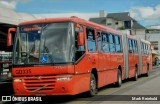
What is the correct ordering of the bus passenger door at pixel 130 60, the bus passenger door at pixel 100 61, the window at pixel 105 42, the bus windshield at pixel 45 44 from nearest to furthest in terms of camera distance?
the bus windshield at pixel 45 44 < the bus passenger door at pixel 100 61 < the window at pixel 105 42 < the bus passenger door at pixel 130 60

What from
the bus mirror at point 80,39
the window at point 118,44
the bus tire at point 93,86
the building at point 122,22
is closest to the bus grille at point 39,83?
the bus mirror at point 80,39

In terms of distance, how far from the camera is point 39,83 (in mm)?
13016

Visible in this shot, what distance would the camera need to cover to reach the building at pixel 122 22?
108 meters

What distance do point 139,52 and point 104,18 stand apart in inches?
3379

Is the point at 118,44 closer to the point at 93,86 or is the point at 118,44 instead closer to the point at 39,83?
the point at 93,86

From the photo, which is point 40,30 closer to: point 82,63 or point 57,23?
point 57,23

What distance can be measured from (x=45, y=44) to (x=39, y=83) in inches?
50.2

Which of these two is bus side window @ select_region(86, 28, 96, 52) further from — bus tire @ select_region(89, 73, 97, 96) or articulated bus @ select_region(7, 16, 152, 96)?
bus tire @ select_region(89, 73, 97, 96)

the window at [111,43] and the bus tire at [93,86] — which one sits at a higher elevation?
the window at [111,43]

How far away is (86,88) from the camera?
562 inches

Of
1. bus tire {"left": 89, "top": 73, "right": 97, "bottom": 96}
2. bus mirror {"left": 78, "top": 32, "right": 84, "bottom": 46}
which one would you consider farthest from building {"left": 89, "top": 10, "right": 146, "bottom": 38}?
bus mirror {"left": 78, "top": 32, "right": 84, "bottom": 46}

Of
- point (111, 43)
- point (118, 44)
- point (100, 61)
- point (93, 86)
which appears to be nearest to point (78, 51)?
Result: point (93, 86)

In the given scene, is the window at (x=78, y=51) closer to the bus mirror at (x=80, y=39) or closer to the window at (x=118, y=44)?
the bus mirror at (x=80, y=39)

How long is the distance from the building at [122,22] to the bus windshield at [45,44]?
93.3 meters
